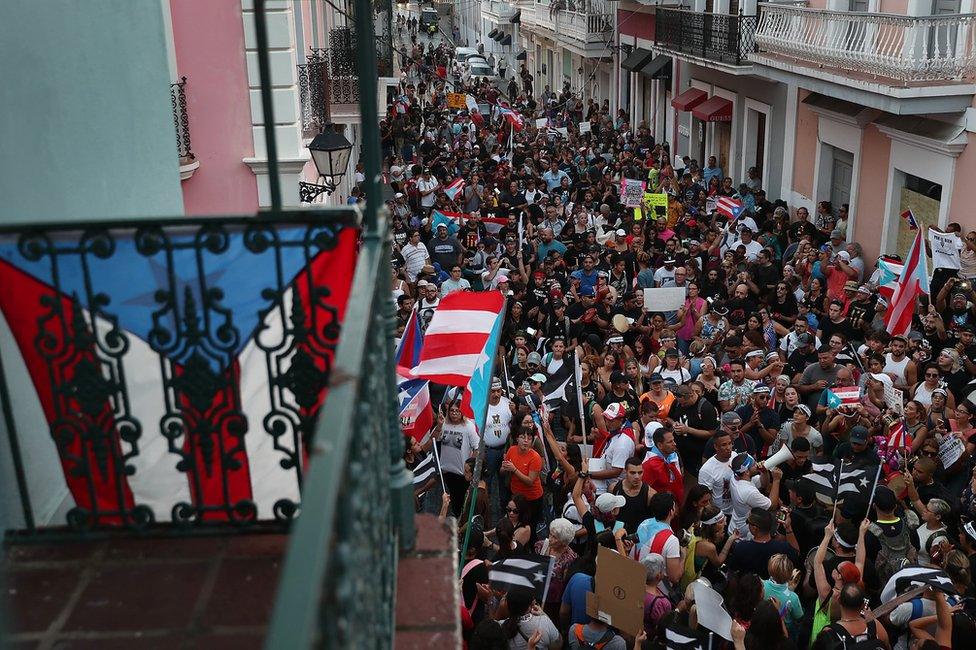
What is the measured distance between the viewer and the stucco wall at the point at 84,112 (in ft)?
14.9

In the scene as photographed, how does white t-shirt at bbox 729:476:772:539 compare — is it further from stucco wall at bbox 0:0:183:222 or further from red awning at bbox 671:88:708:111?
red awning at bbox 671:88:708:111

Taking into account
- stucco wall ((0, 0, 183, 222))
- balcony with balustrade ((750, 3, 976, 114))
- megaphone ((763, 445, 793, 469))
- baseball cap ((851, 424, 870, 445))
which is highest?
stucco wall ((0, 0, 183, 222))

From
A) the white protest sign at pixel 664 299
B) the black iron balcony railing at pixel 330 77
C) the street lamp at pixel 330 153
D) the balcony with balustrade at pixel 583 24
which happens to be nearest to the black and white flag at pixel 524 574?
the white protest sign at pixel 664 299

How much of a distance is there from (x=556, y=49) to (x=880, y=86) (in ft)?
115

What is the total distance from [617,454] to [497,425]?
149 centimetres

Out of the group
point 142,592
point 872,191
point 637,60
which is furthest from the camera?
point 637,60

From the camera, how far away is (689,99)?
27438 mm

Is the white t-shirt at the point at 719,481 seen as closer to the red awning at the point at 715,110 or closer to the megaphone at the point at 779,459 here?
the megaphone at the point at 779,459

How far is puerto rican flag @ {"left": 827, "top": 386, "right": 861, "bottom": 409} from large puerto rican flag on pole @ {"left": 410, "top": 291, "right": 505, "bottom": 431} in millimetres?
2796

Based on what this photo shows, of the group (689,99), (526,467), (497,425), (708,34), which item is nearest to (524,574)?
(526,467)

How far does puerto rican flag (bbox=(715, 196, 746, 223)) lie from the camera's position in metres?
16.7

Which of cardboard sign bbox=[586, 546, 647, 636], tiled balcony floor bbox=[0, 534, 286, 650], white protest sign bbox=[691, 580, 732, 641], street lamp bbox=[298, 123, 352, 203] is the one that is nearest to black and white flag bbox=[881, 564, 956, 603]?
white protest sign bbox=[691, 580, 732, 641]

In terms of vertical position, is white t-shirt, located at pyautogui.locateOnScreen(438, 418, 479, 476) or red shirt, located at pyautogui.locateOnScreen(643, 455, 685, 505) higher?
red shirt, located at pyautogui.locateOnScreen(643, 455, 685, 505)

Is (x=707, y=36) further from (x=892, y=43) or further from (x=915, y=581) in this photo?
(x=915, y=581)
